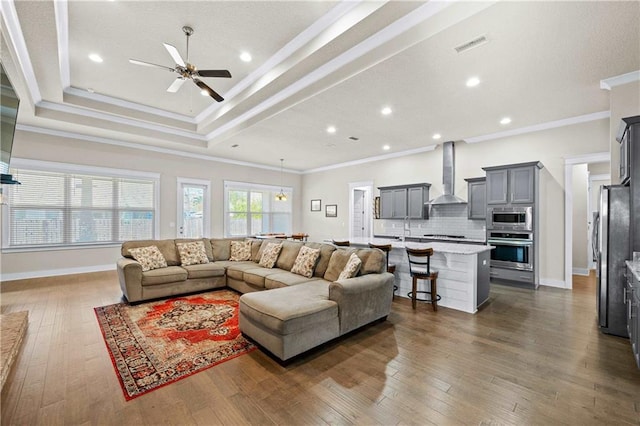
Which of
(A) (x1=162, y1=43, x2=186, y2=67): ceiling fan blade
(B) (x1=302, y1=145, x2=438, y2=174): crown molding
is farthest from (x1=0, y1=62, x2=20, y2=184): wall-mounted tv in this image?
(B) (x1=302, y1=145, x2=438, y2=174): crown molding

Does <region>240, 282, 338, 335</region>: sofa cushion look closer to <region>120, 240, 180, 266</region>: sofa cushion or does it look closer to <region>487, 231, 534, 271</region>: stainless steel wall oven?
<region>120, 240, 180, 266</region>: sofa cushion

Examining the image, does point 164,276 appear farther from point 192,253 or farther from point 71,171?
point 71,171

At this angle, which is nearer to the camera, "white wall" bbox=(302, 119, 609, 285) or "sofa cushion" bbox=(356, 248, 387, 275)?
"sofa cushion" bbox=(356, 248, 387, 275)

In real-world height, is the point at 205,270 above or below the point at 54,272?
above

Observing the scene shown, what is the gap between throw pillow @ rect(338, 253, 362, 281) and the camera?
343 centimetres

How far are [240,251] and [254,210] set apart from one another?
3977mm

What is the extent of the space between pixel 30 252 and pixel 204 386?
6.02 meters

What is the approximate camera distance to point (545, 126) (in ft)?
18.0

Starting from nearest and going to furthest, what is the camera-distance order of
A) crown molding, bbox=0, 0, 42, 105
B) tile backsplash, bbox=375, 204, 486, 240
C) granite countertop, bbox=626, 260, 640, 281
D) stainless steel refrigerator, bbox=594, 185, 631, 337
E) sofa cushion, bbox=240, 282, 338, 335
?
granite countertop, bbox=626, 260, 640, 281 → sofa cushion, bbox=240, 282, 338, 335 → crown molding, bbox=0, 0, 42, 105 → stainless steel refrigerator, bbox=594, 185, 631, 337 → tile backsplash, bbox=375, 204, 486, 240

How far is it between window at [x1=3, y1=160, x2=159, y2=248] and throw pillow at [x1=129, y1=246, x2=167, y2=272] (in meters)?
2.70

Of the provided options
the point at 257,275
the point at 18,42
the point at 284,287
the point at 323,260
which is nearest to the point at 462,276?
the point at 323,260

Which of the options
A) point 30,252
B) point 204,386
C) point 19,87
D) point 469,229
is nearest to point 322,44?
point 204,386

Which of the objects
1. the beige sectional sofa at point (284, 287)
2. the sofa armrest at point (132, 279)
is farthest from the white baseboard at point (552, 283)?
the sofa armrest at point (132, 279)

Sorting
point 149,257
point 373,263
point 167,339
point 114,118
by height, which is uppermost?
point 114,118
